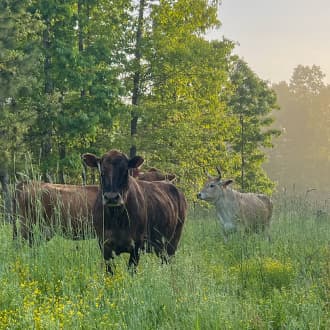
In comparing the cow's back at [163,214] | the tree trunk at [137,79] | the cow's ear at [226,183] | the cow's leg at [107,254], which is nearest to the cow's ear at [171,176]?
the cow's back at [163,214]

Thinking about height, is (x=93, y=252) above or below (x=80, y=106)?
below

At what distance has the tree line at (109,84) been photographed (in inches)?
683

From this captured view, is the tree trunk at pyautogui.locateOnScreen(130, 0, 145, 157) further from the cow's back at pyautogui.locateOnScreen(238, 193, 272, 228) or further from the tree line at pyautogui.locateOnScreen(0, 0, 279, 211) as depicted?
the cow's back at pyautogui.locateOnScreen(238, 193, 272, 228)

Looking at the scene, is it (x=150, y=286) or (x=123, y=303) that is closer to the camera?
(x=123, y=303)

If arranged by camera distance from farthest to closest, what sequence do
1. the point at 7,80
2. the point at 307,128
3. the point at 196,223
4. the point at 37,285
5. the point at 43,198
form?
the point at 307,128 → the point at 7,80 → the point at 196,223 → the point at 43,198 → the point at 37,285

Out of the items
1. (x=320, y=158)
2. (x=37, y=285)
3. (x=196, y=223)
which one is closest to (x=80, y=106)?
(x=196, y=223)

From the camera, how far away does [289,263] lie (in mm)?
7680

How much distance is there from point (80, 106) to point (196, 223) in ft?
26.1

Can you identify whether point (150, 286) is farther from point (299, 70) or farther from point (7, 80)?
point (299, 70)

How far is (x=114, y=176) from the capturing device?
24.0 feet

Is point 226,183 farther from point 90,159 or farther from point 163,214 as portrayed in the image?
point 90,159

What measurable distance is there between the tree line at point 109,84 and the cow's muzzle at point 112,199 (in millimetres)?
9898

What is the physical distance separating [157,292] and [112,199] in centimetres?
178

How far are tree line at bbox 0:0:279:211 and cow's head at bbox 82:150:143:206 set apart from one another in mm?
9421
